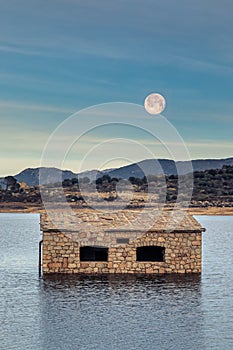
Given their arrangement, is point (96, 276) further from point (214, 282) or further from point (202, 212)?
point (202, 212)

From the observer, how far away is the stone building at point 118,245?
3562cm

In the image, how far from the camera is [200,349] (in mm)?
21328

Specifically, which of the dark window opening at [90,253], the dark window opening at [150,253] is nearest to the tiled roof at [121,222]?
the dark window opening at [90,253]

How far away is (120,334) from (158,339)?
141cm

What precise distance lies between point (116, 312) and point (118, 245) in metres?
9.58

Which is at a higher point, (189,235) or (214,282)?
→ (189,235)

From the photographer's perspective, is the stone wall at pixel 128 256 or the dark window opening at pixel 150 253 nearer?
the stone wall at pixel 128 256

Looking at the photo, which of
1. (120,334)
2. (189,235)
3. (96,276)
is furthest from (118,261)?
(120,334)

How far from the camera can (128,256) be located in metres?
36.1

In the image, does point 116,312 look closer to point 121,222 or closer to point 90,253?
point 121,222

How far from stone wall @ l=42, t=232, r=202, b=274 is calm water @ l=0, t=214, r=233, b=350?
107 cm

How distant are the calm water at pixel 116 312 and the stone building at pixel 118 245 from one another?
110 cm

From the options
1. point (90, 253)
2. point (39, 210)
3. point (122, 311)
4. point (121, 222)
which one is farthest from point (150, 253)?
point (39, 210)

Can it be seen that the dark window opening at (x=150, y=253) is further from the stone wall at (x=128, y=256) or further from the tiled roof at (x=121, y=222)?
the stone wall at (x=128, y=256)
